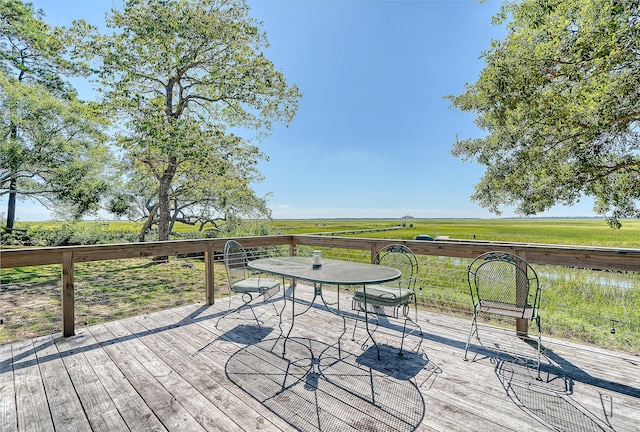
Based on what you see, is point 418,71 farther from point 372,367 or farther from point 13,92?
point 13,92

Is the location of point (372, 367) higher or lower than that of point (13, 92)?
lower

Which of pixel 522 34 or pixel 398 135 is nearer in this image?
pixel 522 34

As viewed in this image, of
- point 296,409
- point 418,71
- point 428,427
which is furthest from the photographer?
point 418,71

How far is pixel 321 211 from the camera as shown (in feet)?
74.3

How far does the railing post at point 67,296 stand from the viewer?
3027 millimetres

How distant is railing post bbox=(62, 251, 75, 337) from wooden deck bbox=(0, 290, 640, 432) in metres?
0.14

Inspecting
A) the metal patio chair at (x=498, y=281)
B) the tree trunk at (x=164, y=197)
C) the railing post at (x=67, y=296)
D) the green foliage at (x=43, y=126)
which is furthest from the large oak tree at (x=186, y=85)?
the metal patio chair at (x=498, y=281)

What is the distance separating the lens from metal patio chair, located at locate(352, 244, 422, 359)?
2.60 metres

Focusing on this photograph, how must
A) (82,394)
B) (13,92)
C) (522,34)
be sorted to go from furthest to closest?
1. (13,92)
2. (522,34)
3. (82,394)

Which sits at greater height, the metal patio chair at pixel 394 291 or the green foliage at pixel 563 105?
the green foliage at pixel 563 105

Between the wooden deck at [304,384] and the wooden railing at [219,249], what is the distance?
0.68m

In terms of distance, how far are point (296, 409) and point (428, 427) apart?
30.2 inches

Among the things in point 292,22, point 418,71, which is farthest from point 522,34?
point 292,22

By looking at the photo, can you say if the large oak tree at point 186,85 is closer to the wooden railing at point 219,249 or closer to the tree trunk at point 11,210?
the tree trunk at point 11,210
